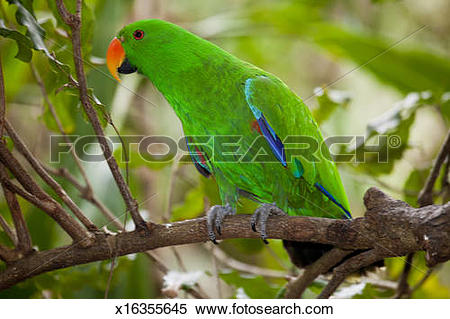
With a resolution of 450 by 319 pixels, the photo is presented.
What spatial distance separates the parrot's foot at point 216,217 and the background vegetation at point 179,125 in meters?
0.25

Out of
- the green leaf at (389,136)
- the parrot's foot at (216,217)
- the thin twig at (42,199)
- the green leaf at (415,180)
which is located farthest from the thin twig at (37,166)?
the green leaf at (415,180)

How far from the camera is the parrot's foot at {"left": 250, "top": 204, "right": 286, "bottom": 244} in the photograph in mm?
1451

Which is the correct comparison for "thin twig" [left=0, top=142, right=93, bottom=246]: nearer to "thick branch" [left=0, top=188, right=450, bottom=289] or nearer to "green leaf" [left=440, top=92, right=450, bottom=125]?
"thick branch" [left=0, top=188, right=450, bottom=289]

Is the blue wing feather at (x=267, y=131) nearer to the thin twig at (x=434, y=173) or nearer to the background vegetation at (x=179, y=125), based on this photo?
the background vegetation at (x=179, y=125)

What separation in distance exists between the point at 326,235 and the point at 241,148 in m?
0.52

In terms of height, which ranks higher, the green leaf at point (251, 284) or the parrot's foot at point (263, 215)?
the parrot's foot at point (263, 215)

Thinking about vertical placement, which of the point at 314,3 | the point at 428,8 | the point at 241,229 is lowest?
the point at 241,229

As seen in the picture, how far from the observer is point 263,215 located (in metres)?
1.55

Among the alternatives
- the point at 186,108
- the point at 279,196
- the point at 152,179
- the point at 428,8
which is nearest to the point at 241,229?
the point at 279,196

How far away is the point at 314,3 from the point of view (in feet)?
11.1

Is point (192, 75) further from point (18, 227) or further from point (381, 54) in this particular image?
point (381, 54)

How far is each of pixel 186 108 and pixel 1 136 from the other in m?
0.66

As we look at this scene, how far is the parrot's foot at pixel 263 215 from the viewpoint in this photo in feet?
4.76

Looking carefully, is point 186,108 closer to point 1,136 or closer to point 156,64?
point 156,64
